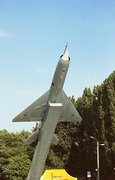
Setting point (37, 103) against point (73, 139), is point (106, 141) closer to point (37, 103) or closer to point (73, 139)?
point (73, 139)

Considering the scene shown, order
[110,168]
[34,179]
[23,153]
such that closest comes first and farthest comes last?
1. [34,179]
2. [110,168]
3. [23,153]

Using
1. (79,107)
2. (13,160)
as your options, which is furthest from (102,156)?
(13,160)

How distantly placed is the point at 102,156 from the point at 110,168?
89.8 inches

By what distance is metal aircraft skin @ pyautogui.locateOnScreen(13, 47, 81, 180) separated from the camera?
23359mm

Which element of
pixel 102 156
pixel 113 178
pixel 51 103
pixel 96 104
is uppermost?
pixel 96 104

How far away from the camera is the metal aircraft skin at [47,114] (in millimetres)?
23359

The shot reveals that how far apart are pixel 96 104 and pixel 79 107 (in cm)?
750

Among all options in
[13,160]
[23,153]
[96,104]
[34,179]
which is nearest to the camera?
[34,179]

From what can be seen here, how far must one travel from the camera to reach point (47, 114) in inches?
971

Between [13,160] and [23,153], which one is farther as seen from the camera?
[23,153]

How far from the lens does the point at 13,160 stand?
2301 inches

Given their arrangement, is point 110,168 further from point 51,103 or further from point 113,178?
point 51,103

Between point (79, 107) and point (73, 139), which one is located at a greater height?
point (79, 107)

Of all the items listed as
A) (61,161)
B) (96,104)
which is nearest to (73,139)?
(61,161)
